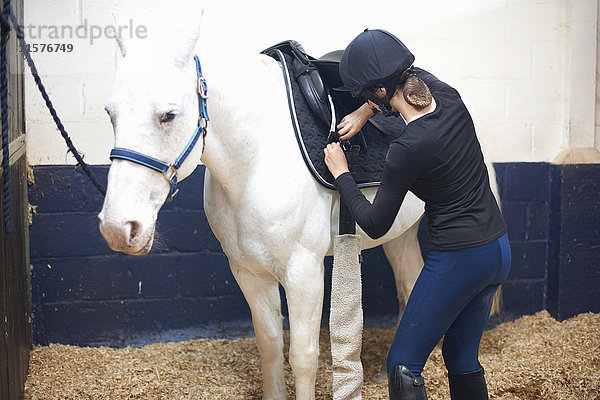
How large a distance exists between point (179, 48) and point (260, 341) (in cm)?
115

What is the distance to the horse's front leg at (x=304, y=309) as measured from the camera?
2039mm

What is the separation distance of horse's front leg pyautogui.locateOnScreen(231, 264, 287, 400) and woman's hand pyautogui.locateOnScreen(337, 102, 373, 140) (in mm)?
592

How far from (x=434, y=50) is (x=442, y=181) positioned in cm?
173

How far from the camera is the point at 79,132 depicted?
9.73 ft

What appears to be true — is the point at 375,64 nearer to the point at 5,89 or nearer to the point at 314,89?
the point at 314,89

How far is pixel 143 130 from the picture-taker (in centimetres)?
163

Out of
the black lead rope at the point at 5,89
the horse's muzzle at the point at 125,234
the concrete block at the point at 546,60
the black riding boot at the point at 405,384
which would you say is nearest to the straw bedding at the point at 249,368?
the black riding boot at the point at 405,384

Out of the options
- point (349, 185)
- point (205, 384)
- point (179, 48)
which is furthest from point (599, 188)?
point (179, 48)

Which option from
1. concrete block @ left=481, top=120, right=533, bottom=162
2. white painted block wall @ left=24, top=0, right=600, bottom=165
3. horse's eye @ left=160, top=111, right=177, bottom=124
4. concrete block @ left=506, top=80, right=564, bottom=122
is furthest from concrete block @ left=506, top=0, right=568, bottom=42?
horse's eye @ left=160, top=111, right=177, bottom=124

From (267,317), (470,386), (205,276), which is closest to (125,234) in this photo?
(267,317)

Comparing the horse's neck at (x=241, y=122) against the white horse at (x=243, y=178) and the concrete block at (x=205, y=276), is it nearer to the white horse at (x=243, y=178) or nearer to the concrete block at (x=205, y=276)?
the white horse at (x=243, y=178)

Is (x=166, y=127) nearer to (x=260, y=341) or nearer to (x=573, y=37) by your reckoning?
(x=260, y=341)

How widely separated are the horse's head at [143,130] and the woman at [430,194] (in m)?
0.51

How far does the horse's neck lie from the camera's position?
1.91 metres
